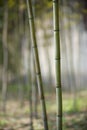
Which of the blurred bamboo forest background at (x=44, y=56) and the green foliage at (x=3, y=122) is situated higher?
the blurred bamboo forest background at (x=44, y=56)

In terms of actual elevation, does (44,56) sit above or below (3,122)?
above

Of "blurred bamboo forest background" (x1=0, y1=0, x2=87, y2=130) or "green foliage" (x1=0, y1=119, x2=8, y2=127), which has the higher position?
"blurred bamboo forest background" (x1=0, y1=0, x2=87, y2=130)

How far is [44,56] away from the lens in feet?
34.7

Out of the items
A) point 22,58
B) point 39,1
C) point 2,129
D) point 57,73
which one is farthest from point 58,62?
point 22,58

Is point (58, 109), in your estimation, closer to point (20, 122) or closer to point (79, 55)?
point (20, 122)

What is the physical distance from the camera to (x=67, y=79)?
879 cm

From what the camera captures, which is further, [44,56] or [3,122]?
[44,56]

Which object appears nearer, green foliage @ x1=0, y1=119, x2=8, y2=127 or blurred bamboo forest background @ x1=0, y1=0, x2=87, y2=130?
green foliage @ x1=0, y1=119, x2=8, y2=127

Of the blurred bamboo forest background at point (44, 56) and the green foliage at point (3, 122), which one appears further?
the blurred bamboo forest background at point (44, 56)

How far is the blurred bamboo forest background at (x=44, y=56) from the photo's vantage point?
19.4 ft

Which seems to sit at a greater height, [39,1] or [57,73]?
[39,1]

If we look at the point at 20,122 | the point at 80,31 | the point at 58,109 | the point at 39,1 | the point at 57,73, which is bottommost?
the point at 20,122

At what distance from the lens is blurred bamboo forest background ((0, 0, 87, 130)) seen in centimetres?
592

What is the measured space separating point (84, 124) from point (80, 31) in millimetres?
4297
